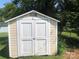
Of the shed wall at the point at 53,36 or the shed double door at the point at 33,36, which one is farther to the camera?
the shed wall at the point at 53,36

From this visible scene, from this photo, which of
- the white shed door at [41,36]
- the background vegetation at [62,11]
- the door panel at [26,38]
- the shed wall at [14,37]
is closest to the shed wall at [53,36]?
the shed wall at [14,37]

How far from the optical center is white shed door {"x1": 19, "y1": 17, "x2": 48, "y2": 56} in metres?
14.4

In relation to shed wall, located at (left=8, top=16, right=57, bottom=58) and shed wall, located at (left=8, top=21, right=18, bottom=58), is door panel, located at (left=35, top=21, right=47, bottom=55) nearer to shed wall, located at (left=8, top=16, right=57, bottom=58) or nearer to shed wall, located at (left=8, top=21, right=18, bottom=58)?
shed wall, located at (left=8, top=16, right=57, bottom=58)

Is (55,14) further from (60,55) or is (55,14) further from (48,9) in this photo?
(60,55)

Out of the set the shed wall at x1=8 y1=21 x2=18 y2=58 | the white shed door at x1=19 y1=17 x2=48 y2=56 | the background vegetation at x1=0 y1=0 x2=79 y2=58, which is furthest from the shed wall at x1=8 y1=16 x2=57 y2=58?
the background vegetation at x1=0 y1=0 x2=79 y2=58

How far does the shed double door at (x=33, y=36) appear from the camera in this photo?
14.4 metres

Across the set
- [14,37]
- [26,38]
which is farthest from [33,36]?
[14,37]

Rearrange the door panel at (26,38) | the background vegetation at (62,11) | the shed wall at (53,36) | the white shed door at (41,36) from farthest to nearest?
the background vegetation at (62,11) < the shed wall at (53,36) < the white shed door at (41,36) < the door panel at (26,38)

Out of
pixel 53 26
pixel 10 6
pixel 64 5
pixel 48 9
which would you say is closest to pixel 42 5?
pixel 48 9

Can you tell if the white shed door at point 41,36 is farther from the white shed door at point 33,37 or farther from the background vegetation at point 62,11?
the background vegetation at point 62,11

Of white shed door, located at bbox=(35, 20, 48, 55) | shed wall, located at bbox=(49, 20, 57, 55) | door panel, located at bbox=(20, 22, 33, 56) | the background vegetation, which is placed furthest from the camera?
the background vegetation

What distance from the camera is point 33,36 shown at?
14.5 m

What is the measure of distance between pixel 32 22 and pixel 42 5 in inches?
298

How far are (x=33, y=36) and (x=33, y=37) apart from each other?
69 millimetres
